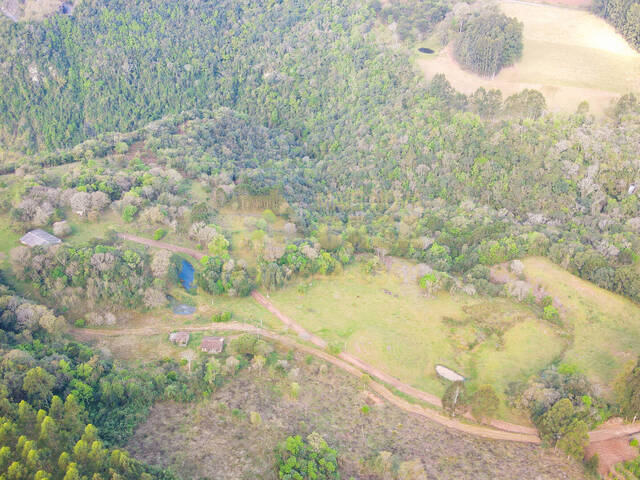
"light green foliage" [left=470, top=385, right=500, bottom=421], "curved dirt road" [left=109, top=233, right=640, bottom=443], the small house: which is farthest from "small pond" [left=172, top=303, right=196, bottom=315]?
"light green foliage" [left=470, top=385, right=500, bottom=421]

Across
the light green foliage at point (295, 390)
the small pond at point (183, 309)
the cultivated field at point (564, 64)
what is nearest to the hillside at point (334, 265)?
the light green foliage at point (295, 390)

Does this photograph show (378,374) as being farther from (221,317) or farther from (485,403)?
(221,317)

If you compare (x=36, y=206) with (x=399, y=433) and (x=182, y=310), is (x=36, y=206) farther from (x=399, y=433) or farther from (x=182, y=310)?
(x=399, y=433)

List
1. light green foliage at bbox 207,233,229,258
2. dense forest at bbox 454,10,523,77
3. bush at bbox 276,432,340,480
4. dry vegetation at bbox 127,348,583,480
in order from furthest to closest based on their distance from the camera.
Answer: dense forest at bbox 454,10,523,77
light green foliage at bbox 207,233,229,258
dry vegetation at bbox 127,348,583,480
bush at bbox 276,432,340,480

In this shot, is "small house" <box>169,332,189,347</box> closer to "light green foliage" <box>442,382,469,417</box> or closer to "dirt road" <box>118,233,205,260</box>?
"dirt road" <box>118,233,205,260</box>

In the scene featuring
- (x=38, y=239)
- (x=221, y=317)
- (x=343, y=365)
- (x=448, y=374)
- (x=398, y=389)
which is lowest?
(x=398, y=389)

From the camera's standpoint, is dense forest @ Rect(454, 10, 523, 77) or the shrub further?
dense forest @ Rect(454, 10, 523, 77)

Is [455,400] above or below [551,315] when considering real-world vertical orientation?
below

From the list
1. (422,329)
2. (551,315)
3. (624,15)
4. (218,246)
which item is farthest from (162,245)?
(624,15)
